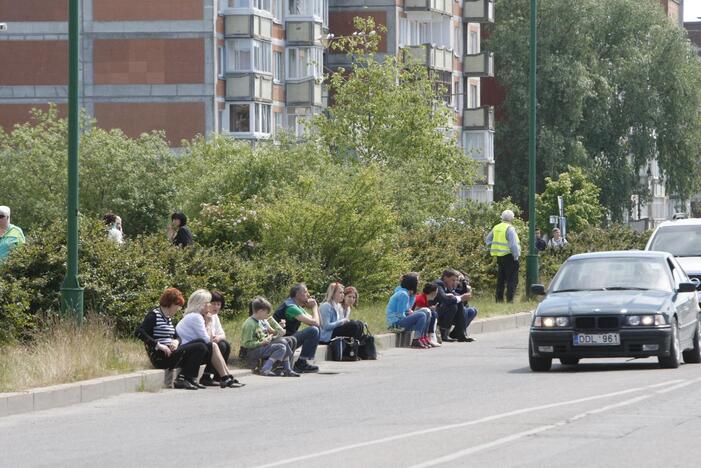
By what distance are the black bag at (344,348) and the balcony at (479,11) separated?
68922mm

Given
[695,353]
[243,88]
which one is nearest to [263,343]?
[695,353]

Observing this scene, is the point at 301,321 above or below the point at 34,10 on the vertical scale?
below

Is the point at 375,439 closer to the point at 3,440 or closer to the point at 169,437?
the point at 169,437

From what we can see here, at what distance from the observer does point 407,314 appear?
2772 centimetres

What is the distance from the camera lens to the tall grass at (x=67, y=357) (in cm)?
1836

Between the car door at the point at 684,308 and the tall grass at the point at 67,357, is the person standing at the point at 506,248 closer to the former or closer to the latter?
the car door at the point at 684,308

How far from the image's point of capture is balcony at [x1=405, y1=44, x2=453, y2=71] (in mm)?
88062

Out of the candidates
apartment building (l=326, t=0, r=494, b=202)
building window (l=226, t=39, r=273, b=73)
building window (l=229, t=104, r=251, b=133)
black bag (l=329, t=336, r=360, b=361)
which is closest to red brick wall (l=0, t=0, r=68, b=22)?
building window (l=226, t=39, r=273, b=73)

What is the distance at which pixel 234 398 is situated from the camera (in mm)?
18719

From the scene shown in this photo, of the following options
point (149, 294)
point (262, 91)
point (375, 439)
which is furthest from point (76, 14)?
point (262, 91)

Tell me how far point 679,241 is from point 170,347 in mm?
13998

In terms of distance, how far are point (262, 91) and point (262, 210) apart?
3982 centimetres

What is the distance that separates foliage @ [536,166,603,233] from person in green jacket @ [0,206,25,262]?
54.6m

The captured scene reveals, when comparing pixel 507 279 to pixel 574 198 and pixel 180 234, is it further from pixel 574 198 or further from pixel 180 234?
pixel 574 198
